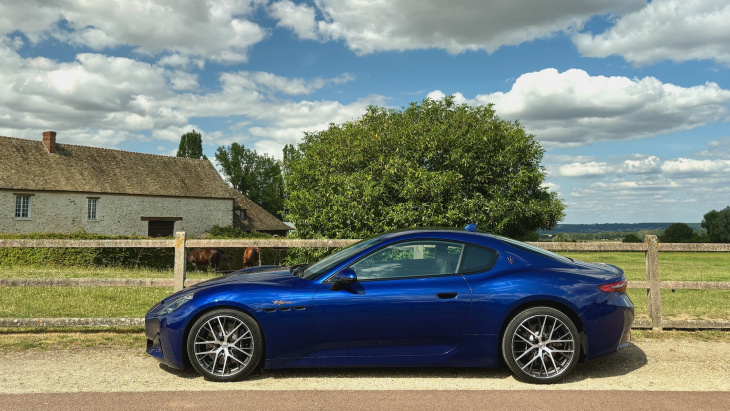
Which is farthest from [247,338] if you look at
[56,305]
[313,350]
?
[56,305]

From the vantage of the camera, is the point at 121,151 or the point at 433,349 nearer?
the point at 433,349

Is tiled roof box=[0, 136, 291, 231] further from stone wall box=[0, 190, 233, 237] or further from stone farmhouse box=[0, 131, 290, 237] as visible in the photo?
stone wall box=[0, 190, 233, 237]

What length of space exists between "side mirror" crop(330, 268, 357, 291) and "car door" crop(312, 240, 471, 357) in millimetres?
41

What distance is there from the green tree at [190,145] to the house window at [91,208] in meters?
30.3

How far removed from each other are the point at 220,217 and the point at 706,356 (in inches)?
1944

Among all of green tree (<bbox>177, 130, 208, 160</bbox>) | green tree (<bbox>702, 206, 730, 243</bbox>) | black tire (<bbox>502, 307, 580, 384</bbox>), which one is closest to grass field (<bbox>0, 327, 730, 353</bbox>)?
black tire (<bbox>502, 307, 580, 384</bbox>)

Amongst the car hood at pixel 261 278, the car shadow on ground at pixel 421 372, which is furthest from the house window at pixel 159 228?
the car shadow on ground at pixel 421 372

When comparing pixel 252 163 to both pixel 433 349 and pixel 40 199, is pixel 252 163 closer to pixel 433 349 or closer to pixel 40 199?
pixel 40 199

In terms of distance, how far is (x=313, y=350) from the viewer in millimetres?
5082

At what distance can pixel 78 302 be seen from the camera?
35.2 ft

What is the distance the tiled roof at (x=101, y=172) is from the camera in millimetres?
40500

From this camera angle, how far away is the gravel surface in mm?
4914

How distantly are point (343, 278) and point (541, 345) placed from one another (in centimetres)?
197

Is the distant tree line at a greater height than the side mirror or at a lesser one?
greater
